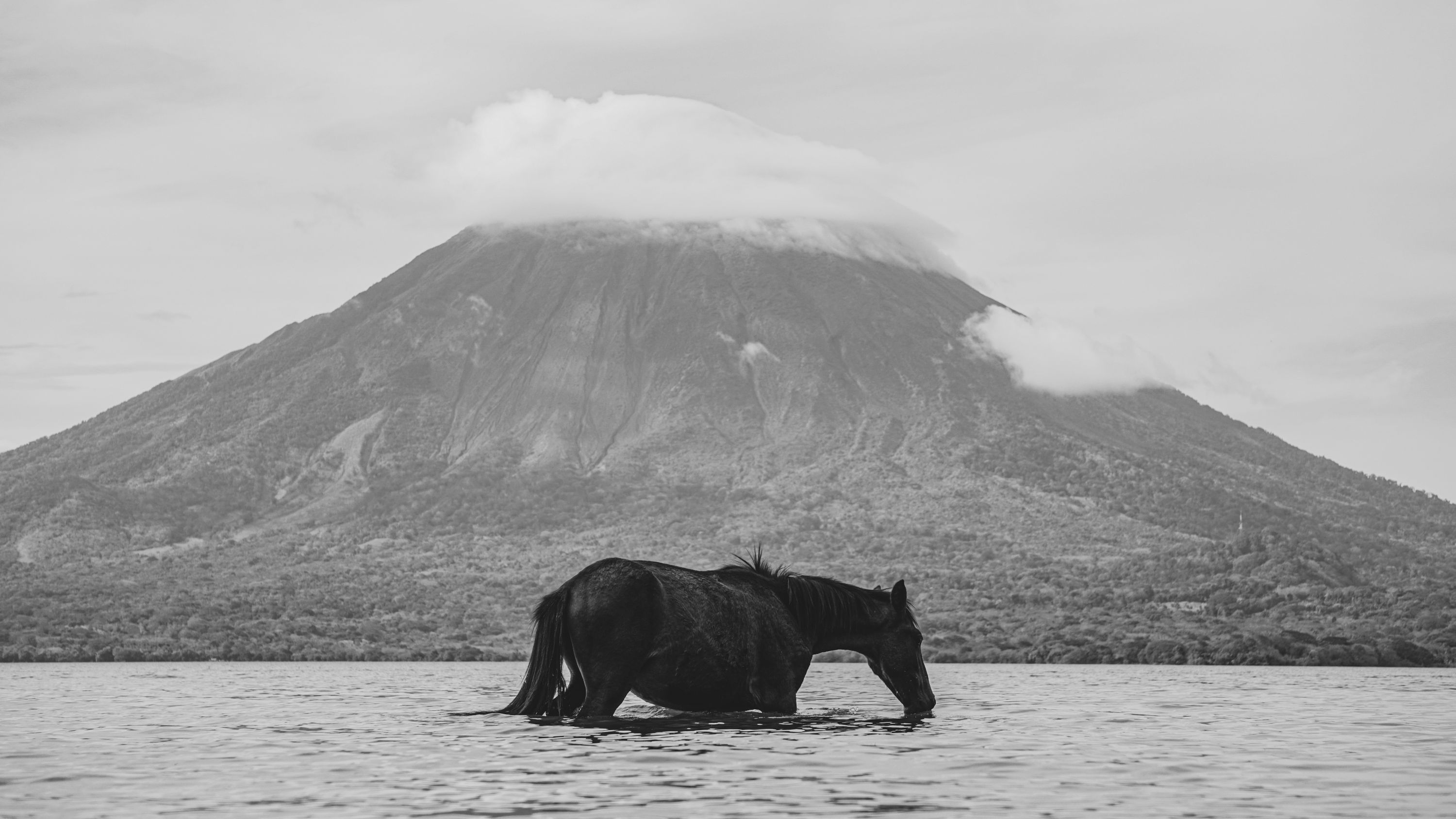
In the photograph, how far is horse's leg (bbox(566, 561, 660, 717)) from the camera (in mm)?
19219

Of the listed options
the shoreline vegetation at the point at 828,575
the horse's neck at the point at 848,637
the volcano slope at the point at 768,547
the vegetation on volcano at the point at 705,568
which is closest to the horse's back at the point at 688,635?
the horse's neck at the point at 848,637

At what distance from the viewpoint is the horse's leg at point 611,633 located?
757 inches

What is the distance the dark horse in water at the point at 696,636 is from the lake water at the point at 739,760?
0.44m

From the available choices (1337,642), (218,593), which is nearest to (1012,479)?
(218,593)

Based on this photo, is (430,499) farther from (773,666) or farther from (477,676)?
(773,666)

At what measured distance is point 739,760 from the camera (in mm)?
15648

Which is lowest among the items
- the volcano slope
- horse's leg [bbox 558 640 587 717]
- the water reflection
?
the water reflection

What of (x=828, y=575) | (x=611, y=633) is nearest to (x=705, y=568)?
(x=828, y=575)

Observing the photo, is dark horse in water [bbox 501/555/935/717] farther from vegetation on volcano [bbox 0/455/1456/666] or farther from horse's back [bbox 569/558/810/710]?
vegetation on volcano [bbox 0/455/1456/666]

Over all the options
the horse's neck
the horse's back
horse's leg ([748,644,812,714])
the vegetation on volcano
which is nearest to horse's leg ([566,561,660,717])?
the horse's back

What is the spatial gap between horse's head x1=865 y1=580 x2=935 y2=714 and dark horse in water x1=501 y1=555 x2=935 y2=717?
2 cm

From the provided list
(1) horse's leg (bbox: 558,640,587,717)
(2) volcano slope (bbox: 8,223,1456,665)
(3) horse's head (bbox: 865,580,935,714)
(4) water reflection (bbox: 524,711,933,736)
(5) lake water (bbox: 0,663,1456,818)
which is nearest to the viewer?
(5) lake water (bbox: 0,663,1456,818)

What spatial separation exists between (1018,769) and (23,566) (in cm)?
14942

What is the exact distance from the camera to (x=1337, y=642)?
72438 millimetres
